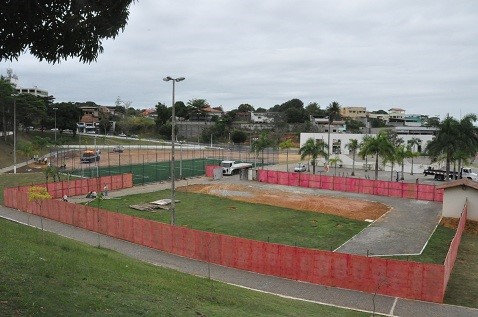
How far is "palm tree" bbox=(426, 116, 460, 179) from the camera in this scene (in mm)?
47531

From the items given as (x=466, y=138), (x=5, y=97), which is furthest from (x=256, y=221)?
(x=5, y=97)

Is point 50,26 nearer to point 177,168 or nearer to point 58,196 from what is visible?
point 58,196

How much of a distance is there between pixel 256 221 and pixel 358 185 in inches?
679

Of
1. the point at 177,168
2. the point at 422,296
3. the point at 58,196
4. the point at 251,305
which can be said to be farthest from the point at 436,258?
the point at 177,168

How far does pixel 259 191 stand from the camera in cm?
4631

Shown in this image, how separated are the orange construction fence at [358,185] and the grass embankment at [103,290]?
28.1 metres

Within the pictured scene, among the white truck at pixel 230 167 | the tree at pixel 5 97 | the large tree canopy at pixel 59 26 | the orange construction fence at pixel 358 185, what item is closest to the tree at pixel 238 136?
the tree at pixel 5 97

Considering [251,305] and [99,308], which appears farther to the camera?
[251,305]

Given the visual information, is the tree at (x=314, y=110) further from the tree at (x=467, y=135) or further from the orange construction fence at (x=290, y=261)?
the orange construction fence at (x=290, y=261)

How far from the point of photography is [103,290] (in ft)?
45.4

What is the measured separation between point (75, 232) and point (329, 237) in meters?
15.7

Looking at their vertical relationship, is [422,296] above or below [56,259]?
below

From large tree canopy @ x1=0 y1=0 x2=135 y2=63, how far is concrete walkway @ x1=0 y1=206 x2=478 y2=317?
11727mm

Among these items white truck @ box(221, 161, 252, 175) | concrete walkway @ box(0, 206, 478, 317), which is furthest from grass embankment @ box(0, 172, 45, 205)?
concrete walkway @ box(0, 206, 478, 317)
